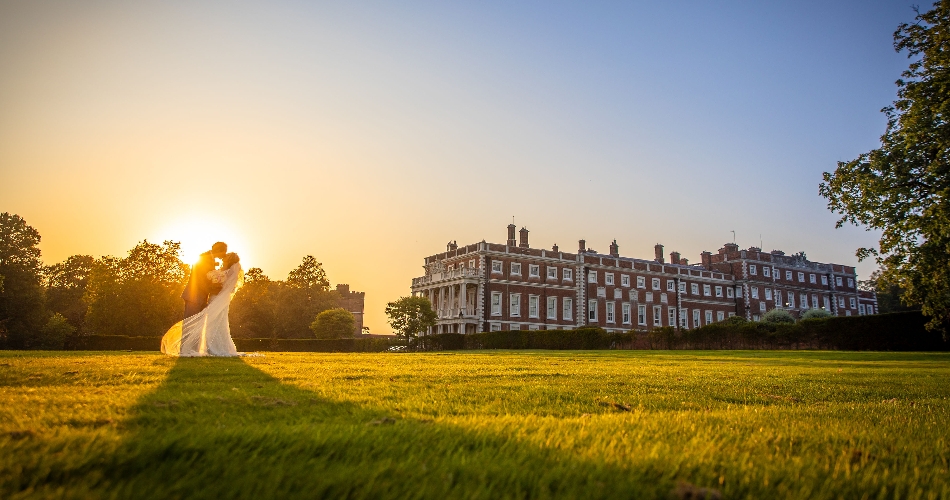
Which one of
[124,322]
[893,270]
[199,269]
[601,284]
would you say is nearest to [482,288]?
[601,284]

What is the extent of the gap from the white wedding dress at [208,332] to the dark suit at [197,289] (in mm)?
254

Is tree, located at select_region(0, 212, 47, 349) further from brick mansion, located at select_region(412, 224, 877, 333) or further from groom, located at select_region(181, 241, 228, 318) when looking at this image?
groom, located at select_region(181, 241, 228, 318)

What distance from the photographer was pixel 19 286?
45.8 m

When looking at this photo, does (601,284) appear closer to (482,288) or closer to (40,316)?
(482,288)

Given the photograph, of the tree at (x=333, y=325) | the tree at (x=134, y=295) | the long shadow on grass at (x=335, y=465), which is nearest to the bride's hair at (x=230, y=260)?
the long shadow on grass at (x=335, y=465)

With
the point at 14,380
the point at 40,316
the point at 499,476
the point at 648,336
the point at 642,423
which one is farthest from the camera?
the point at 40,316

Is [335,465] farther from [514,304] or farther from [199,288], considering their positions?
[514,304]

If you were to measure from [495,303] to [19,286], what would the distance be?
140ft

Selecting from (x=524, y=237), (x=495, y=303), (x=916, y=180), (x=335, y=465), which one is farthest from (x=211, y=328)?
(x=524, y=237)

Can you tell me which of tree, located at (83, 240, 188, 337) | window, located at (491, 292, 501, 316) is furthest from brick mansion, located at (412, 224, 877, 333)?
tree, located at (83, 240, 188, 337)

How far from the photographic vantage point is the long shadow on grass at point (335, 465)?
2014mm

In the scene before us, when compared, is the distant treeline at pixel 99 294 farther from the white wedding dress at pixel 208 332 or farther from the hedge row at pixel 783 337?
the white wedding dress at pixel 208 332

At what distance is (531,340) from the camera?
142 feet

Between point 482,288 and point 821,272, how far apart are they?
57116mm
